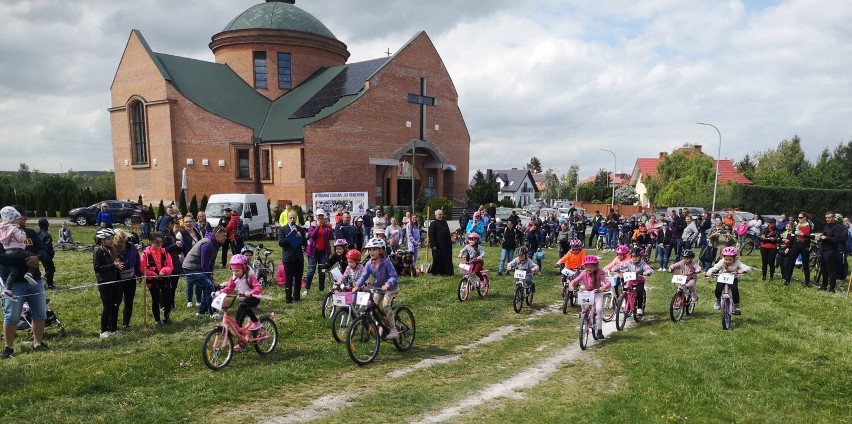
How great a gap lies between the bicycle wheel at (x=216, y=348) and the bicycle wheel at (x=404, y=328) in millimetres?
2637

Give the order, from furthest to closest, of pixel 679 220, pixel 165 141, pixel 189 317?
pixel 165 141
pixel 679 220
pixel 189 317

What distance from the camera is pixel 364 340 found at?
309 inches

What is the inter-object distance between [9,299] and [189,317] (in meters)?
3.16

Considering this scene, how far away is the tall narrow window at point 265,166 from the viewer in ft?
122

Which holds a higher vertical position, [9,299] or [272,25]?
[272,25]

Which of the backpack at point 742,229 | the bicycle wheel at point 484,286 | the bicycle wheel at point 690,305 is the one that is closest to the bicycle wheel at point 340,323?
the bicycle wheel at point 484,286

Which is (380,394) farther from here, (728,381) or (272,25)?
(272,25)

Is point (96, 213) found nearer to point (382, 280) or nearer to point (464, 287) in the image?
point (464, 287)

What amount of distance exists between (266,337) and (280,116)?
33.6 m

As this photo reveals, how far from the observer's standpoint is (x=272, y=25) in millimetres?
41375

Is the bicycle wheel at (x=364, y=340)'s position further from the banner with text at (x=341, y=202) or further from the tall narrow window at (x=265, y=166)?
the tall narrow window at (x=265, y=166)

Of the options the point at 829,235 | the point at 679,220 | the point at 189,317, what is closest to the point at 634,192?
the point at 679,220

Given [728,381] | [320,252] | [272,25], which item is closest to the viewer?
[728,381]

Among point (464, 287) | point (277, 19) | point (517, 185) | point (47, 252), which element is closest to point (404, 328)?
point (464, 287)
